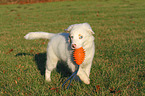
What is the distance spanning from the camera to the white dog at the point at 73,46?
2.62 m

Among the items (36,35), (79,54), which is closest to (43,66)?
(36,35)

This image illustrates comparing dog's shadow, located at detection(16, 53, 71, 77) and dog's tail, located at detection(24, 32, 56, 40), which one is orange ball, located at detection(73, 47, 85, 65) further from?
dog's tail, located at detection(24, 32, 56, 40)

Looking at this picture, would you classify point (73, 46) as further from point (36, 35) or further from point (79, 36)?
point (36, 35)

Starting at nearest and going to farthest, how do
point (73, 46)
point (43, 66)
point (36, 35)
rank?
point (73, 46)
point (36, 35)
point (43, 66)

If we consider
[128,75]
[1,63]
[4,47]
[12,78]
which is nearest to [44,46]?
[4,47]

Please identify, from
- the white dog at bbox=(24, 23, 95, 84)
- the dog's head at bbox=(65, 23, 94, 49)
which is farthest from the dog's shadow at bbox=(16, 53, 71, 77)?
the dog's head at bbox=(65, 23, 94, 49)

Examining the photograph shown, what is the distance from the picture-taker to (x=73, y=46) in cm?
256

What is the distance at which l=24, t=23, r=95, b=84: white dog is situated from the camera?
8.61 feet

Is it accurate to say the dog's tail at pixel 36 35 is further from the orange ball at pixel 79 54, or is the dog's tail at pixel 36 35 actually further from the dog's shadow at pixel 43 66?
the orange ball at pixel 79 54

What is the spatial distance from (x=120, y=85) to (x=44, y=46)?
147 inches

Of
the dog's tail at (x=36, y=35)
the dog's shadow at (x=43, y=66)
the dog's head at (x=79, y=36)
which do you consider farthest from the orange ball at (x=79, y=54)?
the dog's tail at (x=36, y=35)

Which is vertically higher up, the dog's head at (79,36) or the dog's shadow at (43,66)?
the dog's head at (79,36)

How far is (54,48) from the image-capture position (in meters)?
3.36

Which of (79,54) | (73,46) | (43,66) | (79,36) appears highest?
(79,36)
